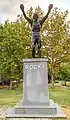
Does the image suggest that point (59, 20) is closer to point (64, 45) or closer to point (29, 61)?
point (64, 45)

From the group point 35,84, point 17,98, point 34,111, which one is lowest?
point 17,98

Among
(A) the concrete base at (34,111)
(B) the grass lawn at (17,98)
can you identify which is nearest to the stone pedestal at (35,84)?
(A) the concrete base at (34,111)

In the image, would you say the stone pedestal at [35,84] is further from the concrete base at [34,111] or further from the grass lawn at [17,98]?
the grass lawn at [17,98]

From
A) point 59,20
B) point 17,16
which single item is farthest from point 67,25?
point 17,16

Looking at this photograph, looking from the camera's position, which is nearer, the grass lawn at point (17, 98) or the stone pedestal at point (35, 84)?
the stone pedestal at point (35, 84)

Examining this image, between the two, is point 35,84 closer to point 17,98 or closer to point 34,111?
point 34,111

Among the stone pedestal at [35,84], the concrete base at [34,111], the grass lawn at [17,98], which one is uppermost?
the stone pedestal at [35,84]

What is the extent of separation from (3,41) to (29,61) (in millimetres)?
20063

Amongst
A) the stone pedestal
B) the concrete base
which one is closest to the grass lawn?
the stone pedestal

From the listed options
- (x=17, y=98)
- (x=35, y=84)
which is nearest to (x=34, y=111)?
(x=35, y=84)

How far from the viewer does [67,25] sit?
3139cm

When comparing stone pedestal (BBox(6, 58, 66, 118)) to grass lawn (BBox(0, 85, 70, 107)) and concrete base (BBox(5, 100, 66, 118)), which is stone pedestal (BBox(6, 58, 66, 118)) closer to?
concrete base (BBox(5, 100, 66, 118))

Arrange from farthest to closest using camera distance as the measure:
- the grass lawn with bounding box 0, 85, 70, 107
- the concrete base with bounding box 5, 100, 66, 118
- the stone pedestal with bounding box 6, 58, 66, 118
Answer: the grass lawn with bounding box 0, 85, 70, 107
the stone pedestal with bounding box 6, 58, 66, 118
the concrete base with bounding box 5, 100, 66, 118

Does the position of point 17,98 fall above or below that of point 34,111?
below
